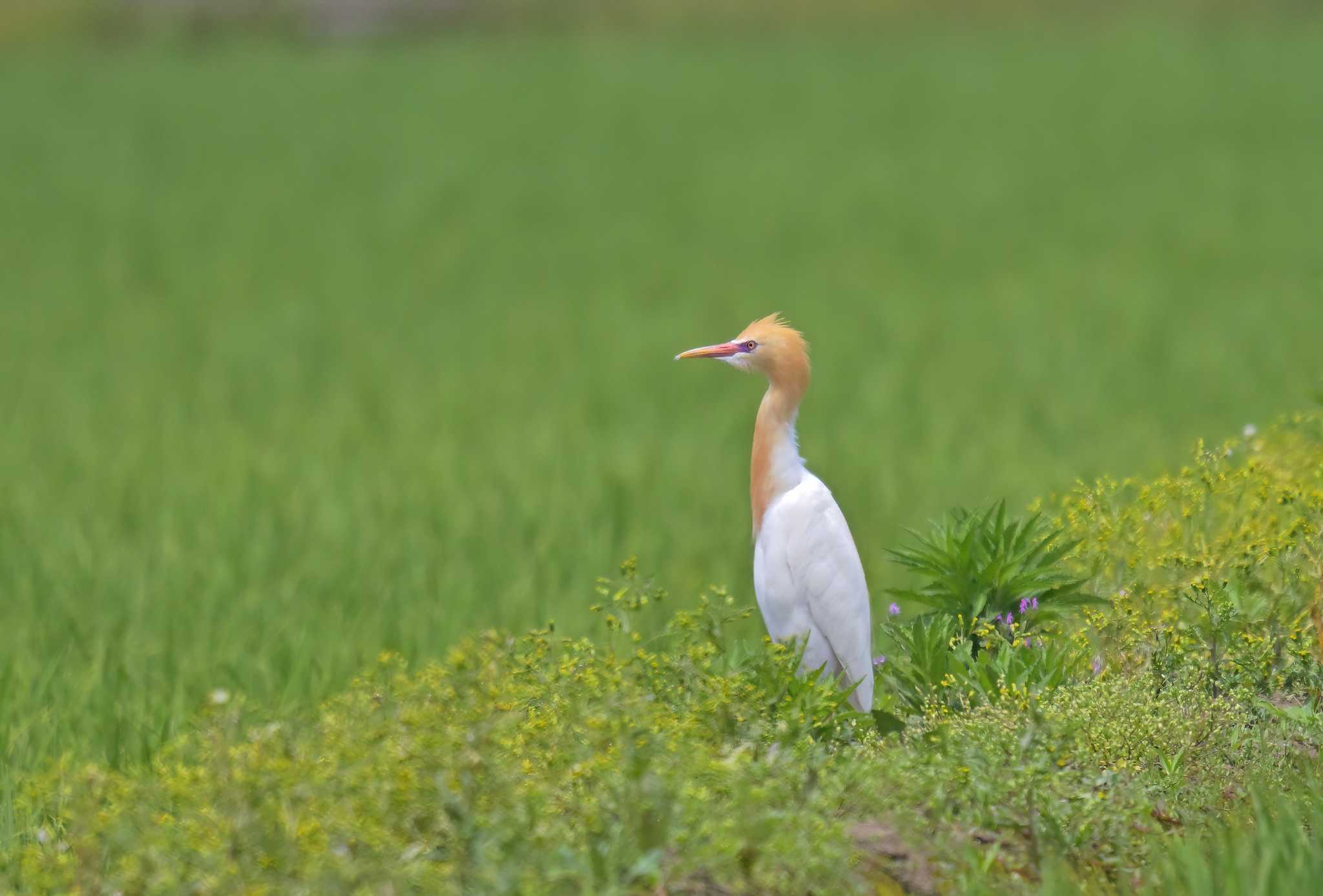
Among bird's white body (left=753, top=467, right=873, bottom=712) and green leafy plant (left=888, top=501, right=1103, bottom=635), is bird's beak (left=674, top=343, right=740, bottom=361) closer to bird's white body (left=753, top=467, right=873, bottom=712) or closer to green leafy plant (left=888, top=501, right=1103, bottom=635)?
bird's white body (left=753, top=467, right=873, bottom=712)

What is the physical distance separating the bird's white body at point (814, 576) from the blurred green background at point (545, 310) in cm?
184

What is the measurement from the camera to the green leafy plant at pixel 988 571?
443 centimetres

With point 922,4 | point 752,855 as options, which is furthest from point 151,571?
point 922,4

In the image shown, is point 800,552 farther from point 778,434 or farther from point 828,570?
point 778,434

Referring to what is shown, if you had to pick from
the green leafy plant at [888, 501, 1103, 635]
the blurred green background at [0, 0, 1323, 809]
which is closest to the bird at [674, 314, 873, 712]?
the green leafy plant at [888, 501, 1103, 635]

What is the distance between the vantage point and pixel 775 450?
4.22 metres

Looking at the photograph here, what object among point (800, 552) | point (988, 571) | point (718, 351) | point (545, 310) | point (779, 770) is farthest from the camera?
point (545, 310)

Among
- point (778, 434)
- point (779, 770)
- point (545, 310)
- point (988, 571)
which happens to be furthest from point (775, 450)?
point (545, 310)

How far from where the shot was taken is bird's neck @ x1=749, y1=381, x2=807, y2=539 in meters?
4.15

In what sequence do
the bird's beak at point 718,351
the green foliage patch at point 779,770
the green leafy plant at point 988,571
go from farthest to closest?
the green leafy plant at point 988,571 → the bird's beak at point 718,351 → the green foliage patch at point 779,770

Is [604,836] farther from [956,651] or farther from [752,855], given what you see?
[956,651]

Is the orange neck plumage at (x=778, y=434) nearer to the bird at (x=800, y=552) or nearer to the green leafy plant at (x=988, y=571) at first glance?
the bird at (x=800, y=552)

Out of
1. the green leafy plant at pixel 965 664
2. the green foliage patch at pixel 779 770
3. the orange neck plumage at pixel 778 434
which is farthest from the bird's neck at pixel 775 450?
the green leafy plant at pixel 965 664

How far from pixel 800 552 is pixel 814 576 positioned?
8cm
